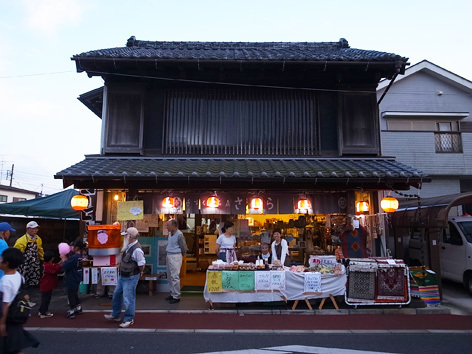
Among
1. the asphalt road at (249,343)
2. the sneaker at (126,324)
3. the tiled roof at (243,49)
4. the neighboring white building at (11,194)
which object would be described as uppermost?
the tiled roof at (243,49)

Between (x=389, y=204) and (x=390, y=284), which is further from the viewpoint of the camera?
(x=389, y=204)

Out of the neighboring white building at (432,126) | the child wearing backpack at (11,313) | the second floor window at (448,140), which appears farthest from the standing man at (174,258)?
the second floor window at (448,140)

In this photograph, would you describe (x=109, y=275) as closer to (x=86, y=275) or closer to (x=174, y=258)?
(x=86, y=275)

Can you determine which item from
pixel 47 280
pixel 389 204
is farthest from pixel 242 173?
pixel 47 280

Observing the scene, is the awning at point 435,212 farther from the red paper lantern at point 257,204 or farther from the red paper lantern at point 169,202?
the red paper lantern at point 169,202

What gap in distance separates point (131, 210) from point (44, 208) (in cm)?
665

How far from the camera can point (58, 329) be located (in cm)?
746

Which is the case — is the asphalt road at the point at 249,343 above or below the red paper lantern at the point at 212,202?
below

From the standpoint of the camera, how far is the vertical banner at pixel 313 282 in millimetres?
8938

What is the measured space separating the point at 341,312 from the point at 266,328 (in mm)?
2365

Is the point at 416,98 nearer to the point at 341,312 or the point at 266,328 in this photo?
the point at 341,312

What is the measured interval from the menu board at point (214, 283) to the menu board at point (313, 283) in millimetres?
2276

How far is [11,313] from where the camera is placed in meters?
4.25

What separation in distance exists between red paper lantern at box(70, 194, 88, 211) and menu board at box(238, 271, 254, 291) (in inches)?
204
